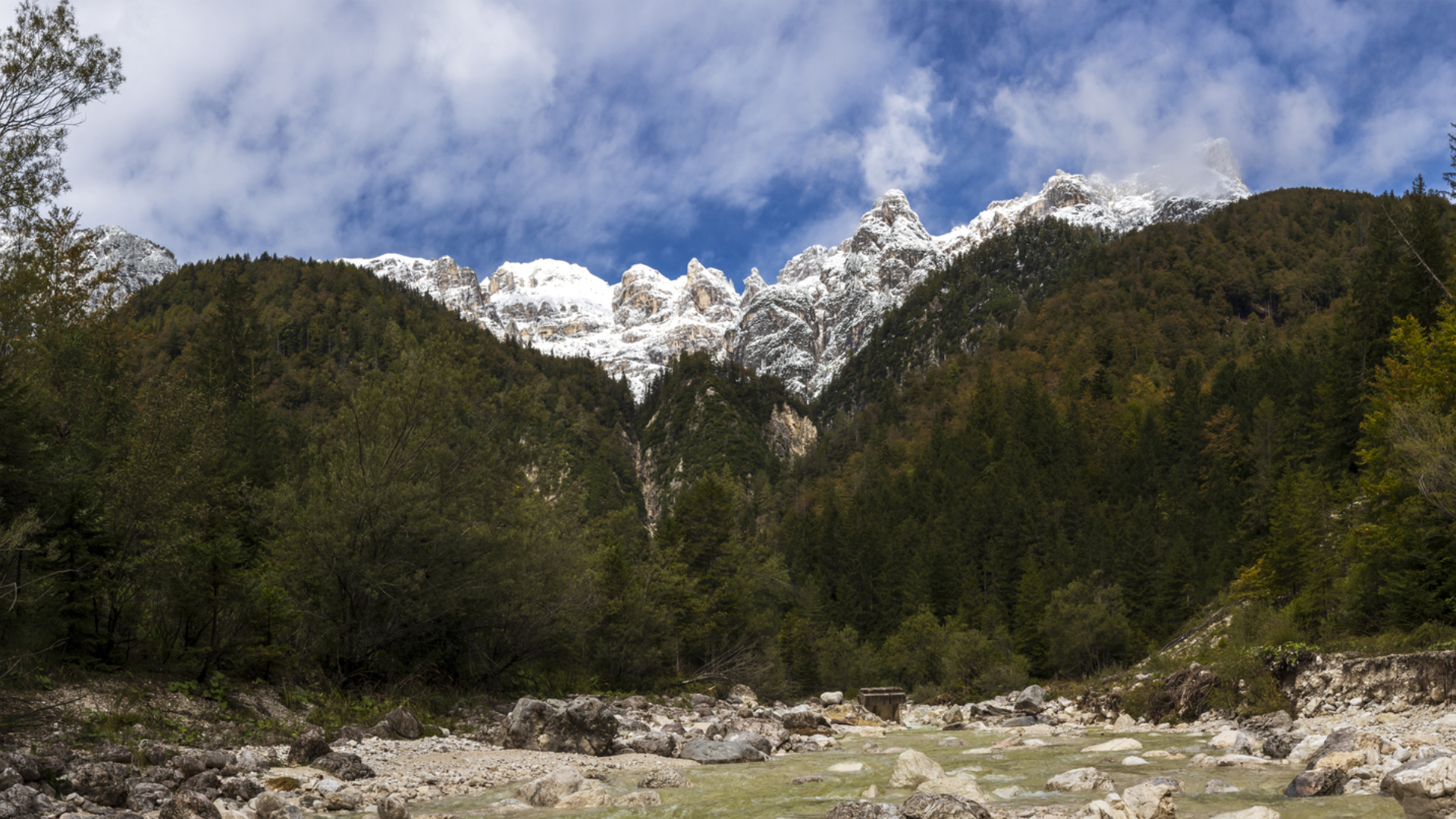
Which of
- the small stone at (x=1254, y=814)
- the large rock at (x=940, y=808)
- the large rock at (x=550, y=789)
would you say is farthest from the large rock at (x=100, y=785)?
the small stone at (x=1254, y=814)

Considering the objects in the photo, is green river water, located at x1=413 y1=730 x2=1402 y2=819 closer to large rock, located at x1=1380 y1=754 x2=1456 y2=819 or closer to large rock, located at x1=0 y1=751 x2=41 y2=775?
large rock, located at x1=1380 y1=754 x2=1456 y2=819

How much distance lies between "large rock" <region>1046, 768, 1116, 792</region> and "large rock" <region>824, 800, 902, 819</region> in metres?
4.55

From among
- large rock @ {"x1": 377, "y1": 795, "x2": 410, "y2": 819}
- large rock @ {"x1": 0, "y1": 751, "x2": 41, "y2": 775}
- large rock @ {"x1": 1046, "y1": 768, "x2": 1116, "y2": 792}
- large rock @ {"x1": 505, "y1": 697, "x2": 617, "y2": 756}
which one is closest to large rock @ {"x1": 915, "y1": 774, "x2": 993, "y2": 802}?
large rock @ {"x1": 1046, "y1": 768, "x2": 1116, "y2": 792}

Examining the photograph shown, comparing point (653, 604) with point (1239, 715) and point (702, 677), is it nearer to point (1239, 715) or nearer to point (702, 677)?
point (702, 677)

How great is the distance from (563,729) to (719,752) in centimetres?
389

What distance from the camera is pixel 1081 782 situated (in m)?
14.2

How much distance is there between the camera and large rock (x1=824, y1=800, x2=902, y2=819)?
10711mm

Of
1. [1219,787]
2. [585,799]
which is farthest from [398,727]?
[1219,787]

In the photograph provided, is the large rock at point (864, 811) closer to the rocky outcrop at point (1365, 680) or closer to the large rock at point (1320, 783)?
the large rock at point (1320, 783)

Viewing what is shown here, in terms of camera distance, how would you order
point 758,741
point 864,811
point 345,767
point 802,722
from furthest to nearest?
point 802,722 < point 758,741 < point 345,767 < point 864,811

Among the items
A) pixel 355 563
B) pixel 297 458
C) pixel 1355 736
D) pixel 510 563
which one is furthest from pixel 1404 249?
pixel 297 458

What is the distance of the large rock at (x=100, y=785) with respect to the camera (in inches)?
438

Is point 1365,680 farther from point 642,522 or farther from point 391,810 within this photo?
point 642,522

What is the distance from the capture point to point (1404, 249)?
48.5 metres
